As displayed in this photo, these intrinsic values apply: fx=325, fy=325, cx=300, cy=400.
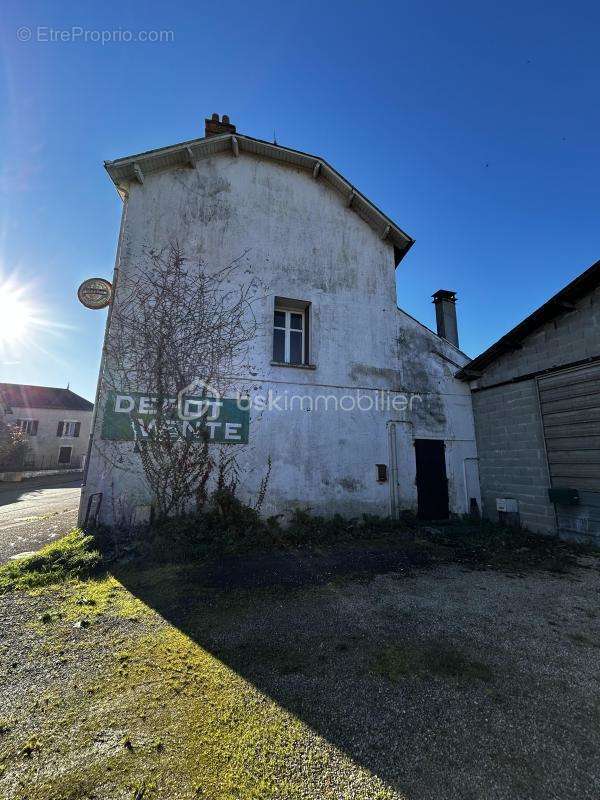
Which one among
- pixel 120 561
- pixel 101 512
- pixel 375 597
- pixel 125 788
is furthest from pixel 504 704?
pixel 101 512

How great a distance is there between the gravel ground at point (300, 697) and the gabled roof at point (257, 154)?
27.3 ft

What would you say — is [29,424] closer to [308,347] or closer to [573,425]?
[308,347]

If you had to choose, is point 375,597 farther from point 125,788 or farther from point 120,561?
point 120,561

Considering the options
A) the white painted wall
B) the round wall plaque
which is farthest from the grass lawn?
the round wall plaque

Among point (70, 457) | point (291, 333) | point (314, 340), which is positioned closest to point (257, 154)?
point (291, 333)

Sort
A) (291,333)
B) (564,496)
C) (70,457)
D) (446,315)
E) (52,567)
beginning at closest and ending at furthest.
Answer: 1. (52,567)
2. (564,496)
3. (291,333)
4. (446,315)
5. (70,457)

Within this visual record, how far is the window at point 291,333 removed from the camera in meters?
7.91

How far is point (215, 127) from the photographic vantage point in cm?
840

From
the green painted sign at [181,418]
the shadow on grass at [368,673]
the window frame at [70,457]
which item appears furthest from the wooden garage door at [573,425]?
the window frame at [70,457]

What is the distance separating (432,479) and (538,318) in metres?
4.43

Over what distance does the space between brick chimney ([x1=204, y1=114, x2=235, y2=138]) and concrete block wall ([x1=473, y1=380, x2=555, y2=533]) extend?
9624mm

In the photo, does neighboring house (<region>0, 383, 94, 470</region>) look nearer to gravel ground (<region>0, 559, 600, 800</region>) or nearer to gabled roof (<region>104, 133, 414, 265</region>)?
gabled roof (<region>104, 133, 414, 265</region>)

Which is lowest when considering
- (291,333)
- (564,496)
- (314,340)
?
(564,496)

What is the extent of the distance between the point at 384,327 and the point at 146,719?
8.27 meters
